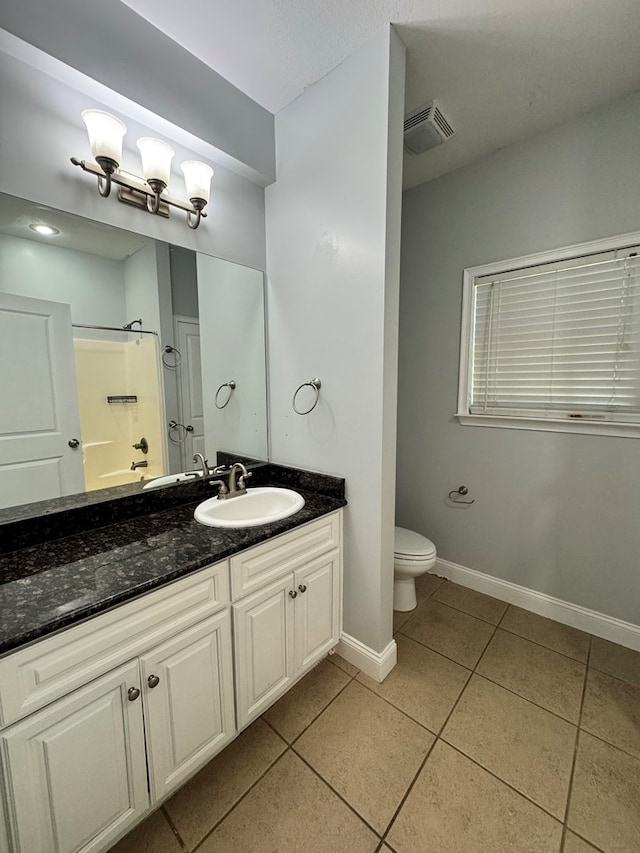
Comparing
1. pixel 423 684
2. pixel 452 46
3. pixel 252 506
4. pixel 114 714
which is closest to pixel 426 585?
pixel 423 684

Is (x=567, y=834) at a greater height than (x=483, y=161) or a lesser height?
lesser

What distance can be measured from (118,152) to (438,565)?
272 cm

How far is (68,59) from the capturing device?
42.9 inches

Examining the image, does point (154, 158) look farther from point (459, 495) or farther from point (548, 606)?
point (548, 606)

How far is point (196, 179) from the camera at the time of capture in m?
1.40

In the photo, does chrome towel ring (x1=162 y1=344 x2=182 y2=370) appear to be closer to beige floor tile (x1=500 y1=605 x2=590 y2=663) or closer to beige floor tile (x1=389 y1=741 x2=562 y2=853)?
beige floor tile (x1=389 y1=741 x2=562 y2=853)

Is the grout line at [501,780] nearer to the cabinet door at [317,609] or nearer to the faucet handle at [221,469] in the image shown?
the cabinet door at [317,609]

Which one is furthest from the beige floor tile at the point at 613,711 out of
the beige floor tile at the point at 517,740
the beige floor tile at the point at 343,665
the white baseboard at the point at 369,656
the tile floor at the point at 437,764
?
the beige floor tile at the point at 343,665

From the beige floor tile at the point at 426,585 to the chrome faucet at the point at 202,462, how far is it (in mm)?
1539

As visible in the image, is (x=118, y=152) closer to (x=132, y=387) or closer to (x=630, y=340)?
(x=132, y=387)

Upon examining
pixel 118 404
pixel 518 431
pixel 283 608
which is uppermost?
pixel 118 404

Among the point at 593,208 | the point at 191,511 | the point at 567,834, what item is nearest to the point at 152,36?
the point at 191,511

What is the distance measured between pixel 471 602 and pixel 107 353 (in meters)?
2.37

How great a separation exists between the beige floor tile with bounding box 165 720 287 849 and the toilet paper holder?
5.16ft
